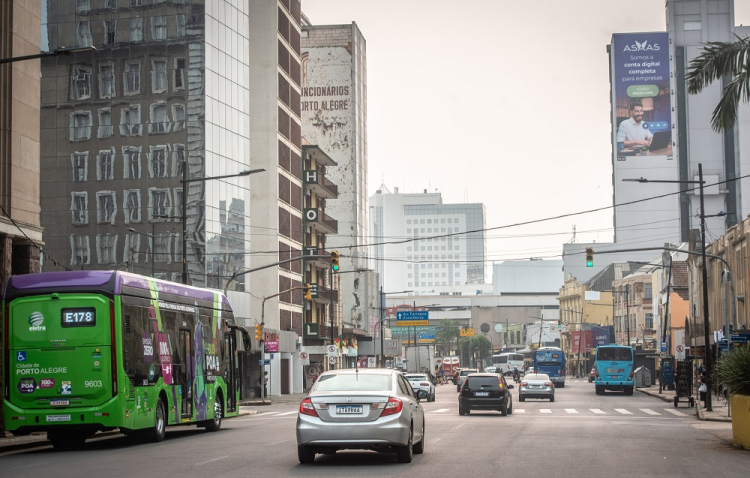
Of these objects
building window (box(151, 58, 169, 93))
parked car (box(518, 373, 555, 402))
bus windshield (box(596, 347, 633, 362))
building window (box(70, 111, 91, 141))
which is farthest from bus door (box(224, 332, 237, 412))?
bus windshield (box(596, 347, 633, 362))

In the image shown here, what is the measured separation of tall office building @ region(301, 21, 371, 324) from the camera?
107500mm

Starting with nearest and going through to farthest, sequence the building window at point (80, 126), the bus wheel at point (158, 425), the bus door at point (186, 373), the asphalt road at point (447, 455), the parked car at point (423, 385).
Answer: the asphalt road at point (447, 455) → the bus wheel at point (158, 425) → the bus door at point (186, 373) → the parked car at point (423, 385) → the building window at point (80, 126)

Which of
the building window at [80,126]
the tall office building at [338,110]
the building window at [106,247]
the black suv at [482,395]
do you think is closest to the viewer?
the black suv at [482,395]

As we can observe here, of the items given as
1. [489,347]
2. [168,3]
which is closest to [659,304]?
[168,3]

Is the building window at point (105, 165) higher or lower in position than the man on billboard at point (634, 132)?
lower

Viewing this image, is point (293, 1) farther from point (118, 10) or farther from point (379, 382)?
point (379, 382)

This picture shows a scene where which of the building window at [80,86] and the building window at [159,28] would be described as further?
the building window at [80,86]

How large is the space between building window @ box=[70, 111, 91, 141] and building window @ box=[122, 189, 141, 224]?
449cm

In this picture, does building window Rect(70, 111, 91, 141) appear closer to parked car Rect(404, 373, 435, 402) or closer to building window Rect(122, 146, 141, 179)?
building window Rect(122, 146, 141, 179)

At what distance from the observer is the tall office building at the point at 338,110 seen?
108 meters

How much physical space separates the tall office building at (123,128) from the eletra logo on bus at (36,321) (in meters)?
41.0

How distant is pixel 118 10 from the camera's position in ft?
208

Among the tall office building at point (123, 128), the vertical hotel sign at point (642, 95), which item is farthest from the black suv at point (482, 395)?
the vertical hotel sign at point (642, 95)

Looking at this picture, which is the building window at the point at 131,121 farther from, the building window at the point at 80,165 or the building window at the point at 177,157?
the building window at the point at 80,165
